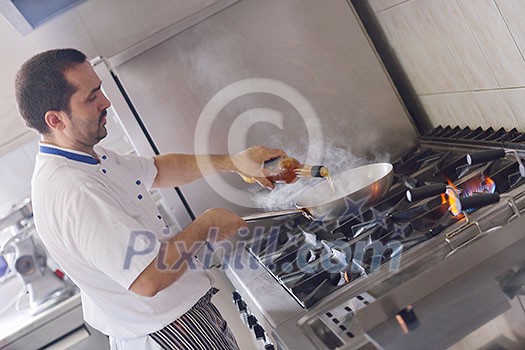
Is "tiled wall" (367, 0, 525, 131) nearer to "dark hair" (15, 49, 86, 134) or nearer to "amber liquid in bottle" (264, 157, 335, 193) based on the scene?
"amber liquid in bottle" (264, 157, 335, 193)

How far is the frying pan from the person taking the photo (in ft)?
4.13

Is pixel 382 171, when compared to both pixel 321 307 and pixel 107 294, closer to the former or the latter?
pixel 321 307

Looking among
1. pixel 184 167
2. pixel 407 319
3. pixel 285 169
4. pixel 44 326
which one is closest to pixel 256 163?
pixel 285 169

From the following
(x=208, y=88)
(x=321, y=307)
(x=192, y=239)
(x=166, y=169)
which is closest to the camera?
(x=321, y=307)

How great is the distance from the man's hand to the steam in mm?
207

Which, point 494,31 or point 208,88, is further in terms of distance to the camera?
point 208,88

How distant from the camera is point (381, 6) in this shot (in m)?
1.57

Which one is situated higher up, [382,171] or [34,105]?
[34,105]

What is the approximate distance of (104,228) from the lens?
3.31 feet

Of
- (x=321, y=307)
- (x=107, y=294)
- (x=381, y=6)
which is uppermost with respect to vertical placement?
(x=381, y=6)

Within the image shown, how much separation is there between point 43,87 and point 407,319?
774mm

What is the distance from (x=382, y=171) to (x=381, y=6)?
19.5 inches

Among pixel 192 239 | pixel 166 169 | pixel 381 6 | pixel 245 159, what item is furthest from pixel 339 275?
pixel 381 6

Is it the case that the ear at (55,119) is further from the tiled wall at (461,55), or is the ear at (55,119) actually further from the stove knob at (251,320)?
the tiled wall at (461,55)
